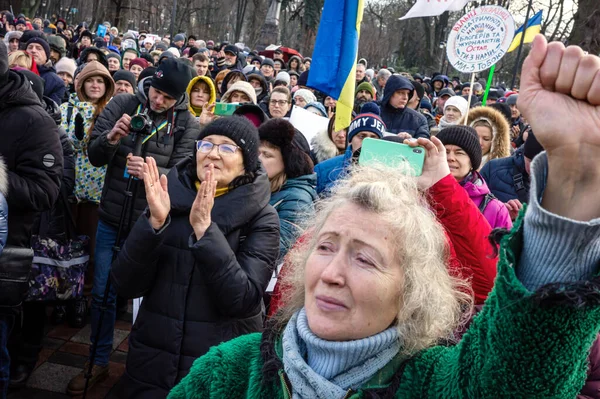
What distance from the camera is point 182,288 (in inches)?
103

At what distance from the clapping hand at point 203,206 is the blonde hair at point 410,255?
77 cm

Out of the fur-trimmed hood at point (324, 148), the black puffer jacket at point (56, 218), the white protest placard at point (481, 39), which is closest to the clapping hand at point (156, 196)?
the black puffer jacket at point (56, 218)

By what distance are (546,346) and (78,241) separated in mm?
3919

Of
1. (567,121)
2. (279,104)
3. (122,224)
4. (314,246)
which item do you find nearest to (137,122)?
(122,224)

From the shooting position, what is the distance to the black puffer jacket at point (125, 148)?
394 cm

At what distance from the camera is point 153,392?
2588 mm

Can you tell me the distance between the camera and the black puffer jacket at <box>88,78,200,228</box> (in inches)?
155

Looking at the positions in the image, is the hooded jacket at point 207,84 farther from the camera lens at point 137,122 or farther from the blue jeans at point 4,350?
the blue jeans at point 4,350

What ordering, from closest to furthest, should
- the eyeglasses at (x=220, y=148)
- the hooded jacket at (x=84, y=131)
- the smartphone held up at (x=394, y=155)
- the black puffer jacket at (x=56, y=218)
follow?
1. the smartphone held up at (x=394, y=155)
2. the eyeglasses at (x=220, y=148)
3. the black puffer jacket at (x=56, y=218)
4. the hooded jacket at (x=84, y=131)

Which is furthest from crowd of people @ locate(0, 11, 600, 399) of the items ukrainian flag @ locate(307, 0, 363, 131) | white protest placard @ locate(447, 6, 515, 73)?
white protest placard @ locate(447, 6, 515, 73)

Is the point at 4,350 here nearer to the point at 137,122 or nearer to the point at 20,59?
the point at 137,122

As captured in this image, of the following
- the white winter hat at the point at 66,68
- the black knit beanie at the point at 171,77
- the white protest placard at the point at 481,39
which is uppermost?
the white protest placard at the point at 481,39

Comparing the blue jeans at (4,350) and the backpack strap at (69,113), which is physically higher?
the backpack strap at (69,113)

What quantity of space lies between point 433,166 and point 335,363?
97cm
